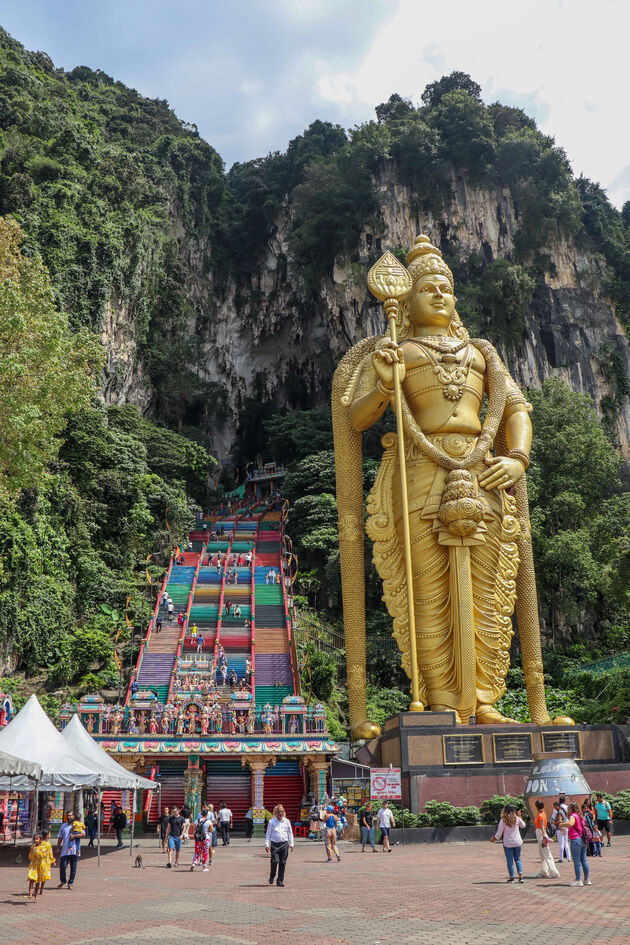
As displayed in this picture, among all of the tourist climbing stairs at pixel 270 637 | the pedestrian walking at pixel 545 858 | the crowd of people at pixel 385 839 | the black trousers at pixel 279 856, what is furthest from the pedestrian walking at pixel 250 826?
the pedestrian walking at pixel 545 858

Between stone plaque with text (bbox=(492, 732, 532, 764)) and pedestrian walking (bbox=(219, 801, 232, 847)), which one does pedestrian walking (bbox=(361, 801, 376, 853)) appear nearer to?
stone plaque with text (bbox=(492, 732, 532, 764))

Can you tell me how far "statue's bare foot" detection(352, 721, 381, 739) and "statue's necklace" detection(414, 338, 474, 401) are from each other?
5.02m

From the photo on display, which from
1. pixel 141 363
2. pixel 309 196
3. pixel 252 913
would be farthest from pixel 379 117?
pixel 252 913

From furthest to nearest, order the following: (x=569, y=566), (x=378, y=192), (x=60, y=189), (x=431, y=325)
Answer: (x=378, y=192) < (x=60, y=189) < (x=569, y=566) < (x=431, y=325)

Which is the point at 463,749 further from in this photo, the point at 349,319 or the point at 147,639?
the point at 349,319

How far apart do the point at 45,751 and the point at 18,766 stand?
0.76 meters

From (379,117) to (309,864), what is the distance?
40079 mm

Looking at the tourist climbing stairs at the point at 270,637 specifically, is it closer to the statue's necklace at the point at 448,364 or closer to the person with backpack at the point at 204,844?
the person with backpack at the point at 204,844

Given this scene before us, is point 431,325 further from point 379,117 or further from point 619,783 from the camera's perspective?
point 379,117

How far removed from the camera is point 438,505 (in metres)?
12.2

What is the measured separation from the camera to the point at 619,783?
10.7 m

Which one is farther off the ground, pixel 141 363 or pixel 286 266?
pixel 286 266

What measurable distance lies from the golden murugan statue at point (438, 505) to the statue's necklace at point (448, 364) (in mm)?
22

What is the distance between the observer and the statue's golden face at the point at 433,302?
13.2m
